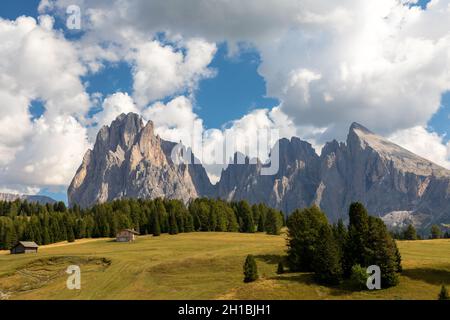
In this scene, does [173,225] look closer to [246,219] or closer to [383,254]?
[246,219]

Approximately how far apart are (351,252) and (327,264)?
18.1 ft

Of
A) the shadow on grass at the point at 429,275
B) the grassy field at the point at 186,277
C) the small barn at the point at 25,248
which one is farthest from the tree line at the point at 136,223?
Answer: the shadow on grass at the point at 429,275

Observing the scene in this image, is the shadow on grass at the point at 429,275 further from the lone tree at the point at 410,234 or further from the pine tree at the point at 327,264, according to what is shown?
the lone tree at the point at 410,234

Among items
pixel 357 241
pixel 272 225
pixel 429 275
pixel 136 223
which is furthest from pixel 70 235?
pixel 429 275

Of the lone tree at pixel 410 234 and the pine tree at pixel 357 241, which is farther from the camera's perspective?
the lone tree at pixel 410 234

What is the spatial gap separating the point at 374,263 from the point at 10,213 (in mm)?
173688

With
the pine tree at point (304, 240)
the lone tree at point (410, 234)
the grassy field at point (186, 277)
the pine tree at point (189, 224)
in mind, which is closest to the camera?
the grassy field at point (186, 277)

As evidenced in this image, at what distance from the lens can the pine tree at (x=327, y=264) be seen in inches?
2392

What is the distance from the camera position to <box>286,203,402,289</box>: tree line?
195 ft

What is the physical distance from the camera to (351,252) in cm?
6456

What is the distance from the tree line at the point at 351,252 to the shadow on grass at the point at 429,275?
171 cm

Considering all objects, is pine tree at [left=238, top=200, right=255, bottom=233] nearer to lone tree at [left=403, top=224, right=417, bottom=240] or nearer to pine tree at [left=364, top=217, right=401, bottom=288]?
lone tree at [left=403, top=224, right=417, bottom=240]

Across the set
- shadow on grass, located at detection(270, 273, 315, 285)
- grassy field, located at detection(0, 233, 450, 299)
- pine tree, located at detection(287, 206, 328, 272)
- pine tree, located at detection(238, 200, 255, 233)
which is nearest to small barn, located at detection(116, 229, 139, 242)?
grassy field, located at detection(0, 233, 450, 299)
